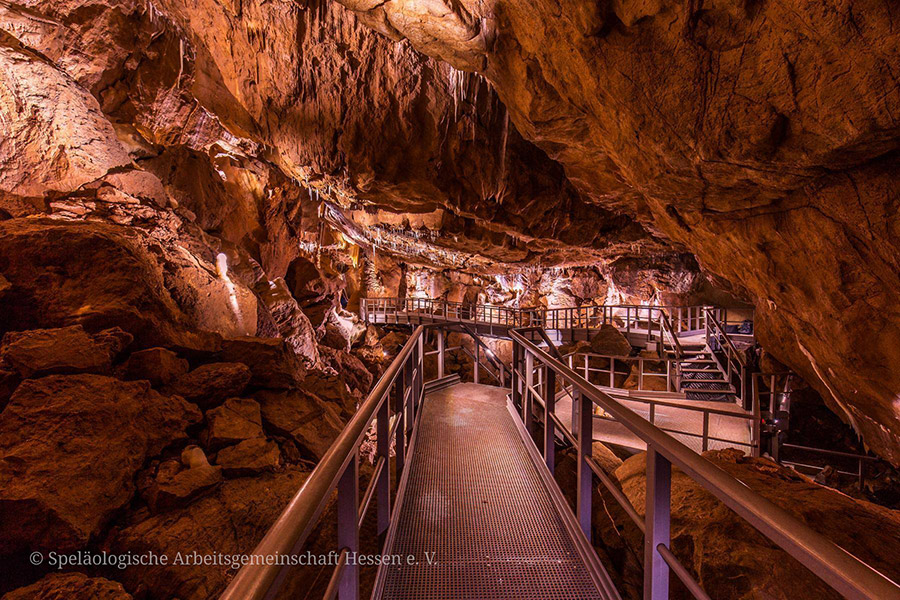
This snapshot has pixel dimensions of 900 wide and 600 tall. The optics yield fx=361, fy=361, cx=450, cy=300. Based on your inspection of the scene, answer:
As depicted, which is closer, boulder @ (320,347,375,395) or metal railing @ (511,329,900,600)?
metal railing @ (511,329,900,600)

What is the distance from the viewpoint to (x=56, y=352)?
330cm

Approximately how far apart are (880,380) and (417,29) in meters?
7.77

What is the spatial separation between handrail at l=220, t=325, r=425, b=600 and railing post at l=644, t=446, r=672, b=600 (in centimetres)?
116

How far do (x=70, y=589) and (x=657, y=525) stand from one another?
10.6ft

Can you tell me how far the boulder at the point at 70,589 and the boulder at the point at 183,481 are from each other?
64cm

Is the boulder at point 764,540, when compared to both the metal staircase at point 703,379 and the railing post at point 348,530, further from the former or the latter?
the metal staircase at point 703,379

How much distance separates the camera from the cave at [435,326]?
2.14 meters

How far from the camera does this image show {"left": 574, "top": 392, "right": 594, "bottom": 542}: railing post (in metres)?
2.13

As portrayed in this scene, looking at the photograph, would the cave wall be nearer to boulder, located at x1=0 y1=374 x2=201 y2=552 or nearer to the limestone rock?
boulder, located at x1=0 y1=374 x2=201 y2=552

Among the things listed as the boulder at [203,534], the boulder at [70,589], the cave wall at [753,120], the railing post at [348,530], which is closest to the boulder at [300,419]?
the boulder at [203,534]

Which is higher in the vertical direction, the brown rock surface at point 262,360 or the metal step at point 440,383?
the brown rock surface at point 262,360

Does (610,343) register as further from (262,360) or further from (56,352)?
(56,352)

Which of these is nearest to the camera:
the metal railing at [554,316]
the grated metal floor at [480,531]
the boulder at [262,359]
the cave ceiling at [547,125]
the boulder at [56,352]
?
the grated metal floor at [480,531]
